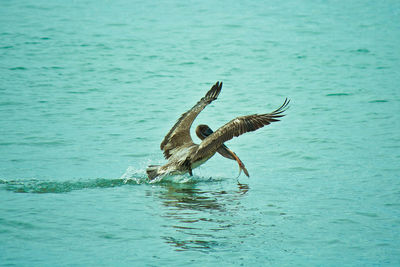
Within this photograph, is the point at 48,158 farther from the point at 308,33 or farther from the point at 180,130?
the point at 308,33

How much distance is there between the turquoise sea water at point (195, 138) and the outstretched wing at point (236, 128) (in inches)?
20.9

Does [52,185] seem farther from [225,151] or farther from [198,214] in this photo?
[225,151]

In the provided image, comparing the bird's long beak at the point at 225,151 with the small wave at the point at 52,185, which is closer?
the small wave at the point at 52,185

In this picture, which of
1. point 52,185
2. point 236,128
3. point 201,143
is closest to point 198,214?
point 236,128

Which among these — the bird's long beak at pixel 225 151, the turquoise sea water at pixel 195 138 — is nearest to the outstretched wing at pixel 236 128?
the bird's long beak at pixel 225 151

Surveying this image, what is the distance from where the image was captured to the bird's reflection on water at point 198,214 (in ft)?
21.2

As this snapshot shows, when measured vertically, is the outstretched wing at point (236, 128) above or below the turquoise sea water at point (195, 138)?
above

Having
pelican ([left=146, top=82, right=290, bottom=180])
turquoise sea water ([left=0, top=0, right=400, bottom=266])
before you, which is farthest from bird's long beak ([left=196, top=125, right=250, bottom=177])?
turquoise sea water ([left=0, top=0, right=400, bottom=266])

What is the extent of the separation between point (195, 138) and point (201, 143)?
3.29 meters

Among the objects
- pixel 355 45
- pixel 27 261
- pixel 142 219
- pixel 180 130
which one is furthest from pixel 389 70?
pixel 27 261

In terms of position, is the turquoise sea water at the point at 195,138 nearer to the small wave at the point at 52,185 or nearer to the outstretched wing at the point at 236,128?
the small wave at the point at 52,185

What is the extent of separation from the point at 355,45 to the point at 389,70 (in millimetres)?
2972

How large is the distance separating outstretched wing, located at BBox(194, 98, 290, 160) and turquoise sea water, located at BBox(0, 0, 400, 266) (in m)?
0.53

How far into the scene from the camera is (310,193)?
8328 mm
